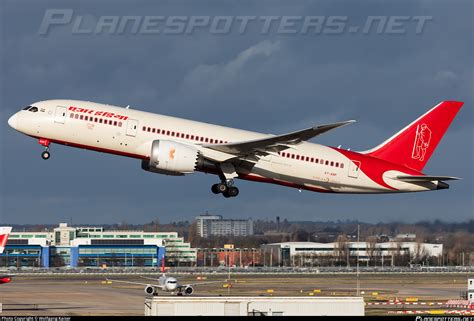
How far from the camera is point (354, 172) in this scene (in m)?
70.3

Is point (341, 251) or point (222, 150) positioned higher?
point (222, 150)

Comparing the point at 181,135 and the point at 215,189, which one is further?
the point at 215,189

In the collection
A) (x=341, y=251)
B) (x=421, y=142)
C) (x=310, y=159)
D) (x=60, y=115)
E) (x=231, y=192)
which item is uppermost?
(x=60, y=115)

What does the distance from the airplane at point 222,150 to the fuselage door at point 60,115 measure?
0.06 m

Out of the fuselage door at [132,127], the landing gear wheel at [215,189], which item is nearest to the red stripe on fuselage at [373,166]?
the landing gear wheel at [215,189]

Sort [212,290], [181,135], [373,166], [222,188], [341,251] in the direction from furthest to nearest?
[341,251]
[212,290]
[373,166]
[222,188]
[181,135]

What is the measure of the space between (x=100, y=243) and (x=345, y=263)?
48.2 meters

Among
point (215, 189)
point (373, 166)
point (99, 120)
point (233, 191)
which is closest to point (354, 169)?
point (373, 166)

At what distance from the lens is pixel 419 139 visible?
2933 inches

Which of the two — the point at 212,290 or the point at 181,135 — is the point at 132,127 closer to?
the point at 181,135

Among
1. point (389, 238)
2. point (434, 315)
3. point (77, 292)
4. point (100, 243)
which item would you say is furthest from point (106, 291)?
point (100, 243)

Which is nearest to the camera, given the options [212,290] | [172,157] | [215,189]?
[172,157]

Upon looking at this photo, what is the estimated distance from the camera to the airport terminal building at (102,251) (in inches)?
6698

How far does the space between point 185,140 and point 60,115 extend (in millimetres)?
7989
